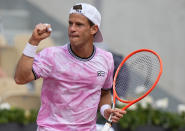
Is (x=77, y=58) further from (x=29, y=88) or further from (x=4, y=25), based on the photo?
(x=4, y=25)

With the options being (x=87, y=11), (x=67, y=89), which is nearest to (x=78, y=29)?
(x=87, y=11)

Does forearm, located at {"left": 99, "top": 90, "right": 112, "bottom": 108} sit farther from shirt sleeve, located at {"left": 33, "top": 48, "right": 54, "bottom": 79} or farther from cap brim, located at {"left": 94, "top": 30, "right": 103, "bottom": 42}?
shirt sleeve, located at {"left": 33, "top": 48, "right": 54, "bottom": 79}

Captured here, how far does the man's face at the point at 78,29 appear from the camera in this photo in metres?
3.22

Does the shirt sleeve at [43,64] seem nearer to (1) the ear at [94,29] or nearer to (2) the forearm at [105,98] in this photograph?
(1) the ear at [94,29]

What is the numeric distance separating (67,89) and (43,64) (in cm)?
22

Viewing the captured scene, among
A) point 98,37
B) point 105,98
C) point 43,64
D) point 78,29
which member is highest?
point 78,29

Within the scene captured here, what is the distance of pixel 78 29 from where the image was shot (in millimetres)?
3225

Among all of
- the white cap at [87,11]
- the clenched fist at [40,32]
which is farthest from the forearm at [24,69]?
the white cap at [87,11]

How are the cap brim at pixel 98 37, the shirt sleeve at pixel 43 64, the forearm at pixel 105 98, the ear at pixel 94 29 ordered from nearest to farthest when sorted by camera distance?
the shirt sleeve at pixel 43 64, the ear at pixel 94 29, the cap brim at pixel 98 37, the forearm at pixel 105 98

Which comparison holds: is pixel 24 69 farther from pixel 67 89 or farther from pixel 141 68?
pixel 141 68

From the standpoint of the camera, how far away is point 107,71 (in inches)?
137

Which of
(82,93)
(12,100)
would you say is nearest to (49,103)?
(82,93)

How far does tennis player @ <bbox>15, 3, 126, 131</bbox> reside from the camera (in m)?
3.25

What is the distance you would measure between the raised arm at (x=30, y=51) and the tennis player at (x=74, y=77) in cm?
11
